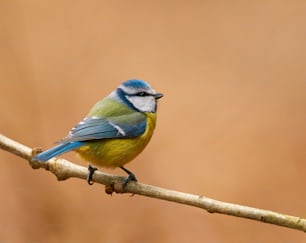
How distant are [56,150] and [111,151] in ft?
0.71

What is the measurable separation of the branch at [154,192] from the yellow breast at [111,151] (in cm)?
4

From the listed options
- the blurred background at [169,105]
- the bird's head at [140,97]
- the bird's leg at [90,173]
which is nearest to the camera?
the bird's leg at [90,173]

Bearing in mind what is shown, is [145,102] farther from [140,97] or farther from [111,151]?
[111,151]

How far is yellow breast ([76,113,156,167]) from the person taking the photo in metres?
1.88

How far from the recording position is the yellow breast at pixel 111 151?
1885mm

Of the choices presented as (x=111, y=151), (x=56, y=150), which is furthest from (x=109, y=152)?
(x=56, y=150)

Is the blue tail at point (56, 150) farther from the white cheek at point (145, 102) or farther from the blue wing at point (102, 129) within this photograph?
the white cheek at point (145, 102)

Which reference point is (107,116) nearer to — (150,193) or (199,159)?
(150,193)

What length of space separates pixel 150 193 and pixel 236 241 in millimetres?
1122

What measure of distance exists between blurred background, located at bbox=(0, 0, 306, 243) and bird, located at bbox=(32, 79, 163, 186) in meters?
0.63

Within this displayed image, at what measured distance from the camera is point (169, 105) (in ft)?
9.62

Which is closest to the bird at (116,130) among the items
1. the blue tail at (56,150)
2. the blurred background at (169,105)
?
the blue tail at (56,150)

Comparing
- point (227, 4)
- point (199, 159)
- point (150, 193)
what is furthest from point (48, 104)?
point (150, 193)

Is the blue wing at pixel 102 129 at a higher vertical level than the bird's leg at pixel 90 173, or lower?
higher
